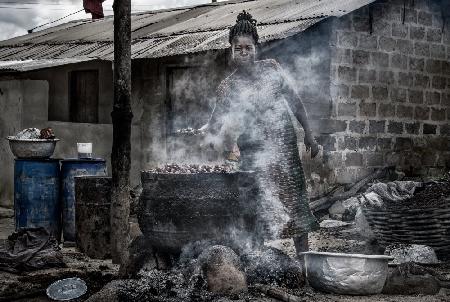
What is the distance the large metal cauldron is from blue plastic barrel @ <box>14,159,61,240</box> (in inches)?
104

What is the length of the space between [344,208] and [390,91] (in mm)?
2392

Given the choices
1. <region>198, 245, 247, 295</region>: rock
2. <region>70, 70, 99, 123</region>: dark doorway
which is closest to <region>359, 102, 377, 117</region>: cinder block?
<region>198, 245, 247, 295</region>: rock

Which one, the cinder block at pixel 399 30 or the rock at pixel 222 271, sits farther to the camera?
the cinder block at pixel 399 30

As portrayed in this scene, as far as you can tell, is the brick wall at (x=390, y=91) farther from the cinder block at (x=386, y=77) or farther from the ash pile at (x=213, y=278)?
the ash pile at (x=213, y=278)

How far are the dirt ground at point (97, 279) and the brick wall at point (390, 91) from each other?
231cm

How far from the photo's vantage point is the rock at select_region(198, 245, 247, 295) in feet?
16.6

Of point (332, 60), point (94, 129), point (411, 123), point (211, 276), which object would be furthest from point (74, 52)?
point (211, 276)

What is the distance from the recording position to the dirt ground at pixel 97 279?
5188 mm

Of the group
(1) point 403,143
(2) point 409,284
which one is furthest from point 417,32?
(2) point 409,284

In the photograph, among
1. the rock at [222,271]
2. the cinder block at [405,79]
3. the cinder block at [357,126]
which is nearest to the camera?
the rock at [222,271]

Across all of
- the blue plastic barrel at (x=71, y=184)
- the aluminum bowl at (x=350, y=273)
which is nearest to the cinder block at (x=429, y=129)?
the aluminum bowl at (x=350, y=273)

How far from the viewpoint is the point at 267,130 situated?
5668 millimetres

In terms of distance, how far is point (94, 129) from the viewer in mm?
11289

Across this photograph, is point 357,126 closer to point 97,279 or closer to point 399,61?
point 399,61
